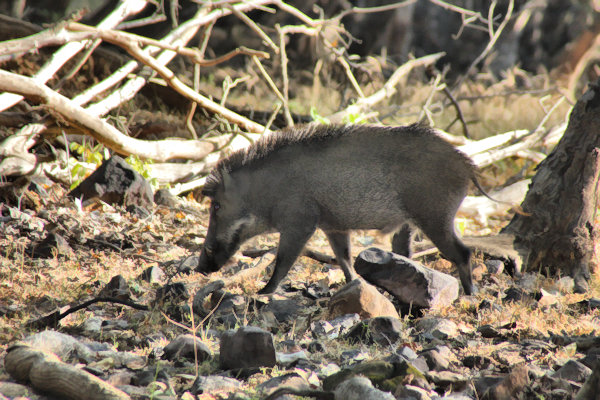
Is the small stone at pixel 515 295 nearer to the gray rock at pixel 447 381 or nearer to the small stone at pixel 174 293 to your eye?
the gray rock at pixel 447 381

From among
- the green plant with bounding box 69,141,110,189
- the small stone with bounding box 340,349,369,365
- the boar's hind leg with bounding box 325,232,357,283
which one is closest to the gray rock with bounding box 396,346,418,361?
the small stone with bounding box 340,349,369,365

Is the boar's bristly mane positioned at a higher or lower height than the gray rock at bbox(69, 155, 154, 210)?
higher

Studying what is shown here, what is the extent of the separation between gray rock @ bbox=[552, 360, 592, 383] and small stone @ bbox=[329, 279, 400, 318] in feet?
4.06

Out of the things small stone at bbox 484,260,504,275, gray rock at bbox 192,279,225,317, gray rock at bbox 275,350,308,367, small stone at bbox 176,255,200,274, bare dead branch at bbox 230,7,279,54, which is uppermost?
bare dead branch at bbox 230,7,279,54

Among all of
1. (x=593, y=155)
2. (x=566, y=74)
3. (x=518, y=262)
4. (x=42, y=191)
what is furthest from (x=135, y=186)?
(x=566, y=74)

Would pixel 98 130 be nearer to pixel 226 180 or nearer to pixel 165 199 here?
pixel 165 199

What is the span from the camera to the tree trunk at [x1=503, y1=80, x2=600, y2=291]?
17.1 feet

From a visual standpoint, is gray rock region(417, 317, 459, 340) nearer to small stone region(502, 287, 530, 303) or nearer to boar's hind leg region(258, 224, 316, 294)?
small stone region(502, 287, 530, 303)

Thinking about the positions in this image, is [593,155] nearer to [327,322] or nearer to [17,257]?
Answer: [327,322]

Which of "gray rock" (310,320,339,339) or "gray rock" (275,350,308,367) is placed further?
"gray rock" (310,320,339,339)

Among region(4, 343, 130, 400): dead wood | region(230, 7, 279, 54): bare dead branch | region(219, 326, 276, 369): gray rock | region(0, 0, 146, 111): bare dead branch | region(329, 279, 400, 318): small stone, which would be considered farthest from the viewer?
region(230, 7, 279, 54): bare dead branch

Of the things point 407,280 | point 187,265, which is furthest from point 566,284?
point 187,265

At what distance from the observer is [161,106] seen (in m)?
9.34

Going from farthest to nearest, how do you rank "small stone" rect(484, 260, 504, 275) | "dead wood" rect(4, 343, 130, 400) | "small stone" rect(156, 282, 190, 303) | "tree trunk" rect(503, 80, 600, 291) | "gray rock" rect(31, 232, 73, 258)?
"small stone" rect(484, 260, 504, 275)
"tree trunk" rect(503, 80, 600, 291)
"gray rock" rect(31, 232, 73, 258)
"small stone" rect(156, 282, 190, 303)
"dead wood" rect(4, 343, 130, 400)
